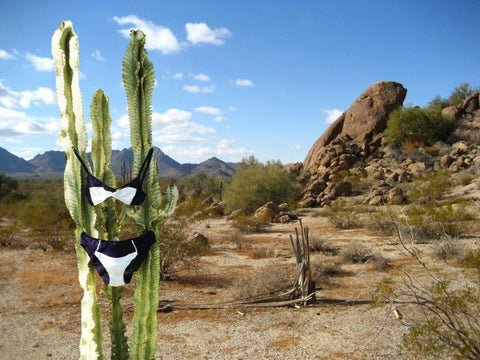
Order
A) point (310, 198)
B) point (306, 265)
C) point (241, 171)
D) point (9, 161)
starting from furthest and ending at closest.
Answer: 1. point (9, 161)
2. point (241, 171)
3. point (310, 198)
4. point (306, 265)

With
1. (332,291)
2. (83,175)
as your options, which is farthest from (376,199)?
(83,175)

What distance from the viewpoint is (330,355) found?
525 cm

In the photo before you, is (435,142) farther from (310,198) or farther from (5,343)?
(5,343)

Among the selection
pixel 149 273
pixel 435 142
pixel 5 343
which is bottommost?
pixel 5 343

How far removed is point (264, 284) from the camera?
796 cm

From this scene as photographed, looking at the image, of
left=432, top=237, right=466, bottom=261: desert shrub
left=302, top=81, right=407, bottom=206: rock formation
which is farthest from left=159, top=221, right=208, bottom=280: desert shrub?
left=302, top=81, right=407, bottom=206: rock formation

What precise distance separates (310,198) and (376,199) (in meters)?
4.90

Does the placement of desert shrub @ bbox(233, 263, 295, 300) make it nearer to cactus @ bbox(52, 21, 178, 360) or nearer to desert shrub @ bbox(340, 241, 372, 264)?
desert shrub @ bbox(340, 241, 372, 264)

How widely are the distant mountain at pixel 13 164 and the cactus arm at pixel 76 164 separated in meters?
163

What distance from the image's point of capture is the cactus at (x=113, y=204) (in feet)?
9.66

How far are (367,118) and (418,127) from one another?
3.89 m

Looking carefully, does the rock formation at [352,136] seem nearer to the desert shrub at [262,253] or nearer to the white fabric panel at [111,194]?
the desert shrub at [262,253]

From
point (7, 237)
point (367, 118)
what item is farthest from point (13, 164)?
point (7, 237)

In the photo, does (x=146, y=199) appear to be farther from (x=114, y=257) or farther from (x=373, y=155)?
(x=373, y=155)
